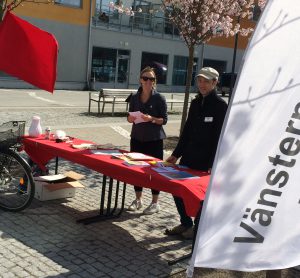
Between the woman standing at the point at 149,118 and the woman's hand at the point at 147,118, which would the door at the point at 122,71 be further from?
the woman's hand at the point at 147,118

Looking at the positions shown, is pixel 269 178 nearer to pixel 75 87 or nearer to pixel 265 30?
pixel 265 30

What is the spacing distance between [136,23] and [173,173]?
98.0ft

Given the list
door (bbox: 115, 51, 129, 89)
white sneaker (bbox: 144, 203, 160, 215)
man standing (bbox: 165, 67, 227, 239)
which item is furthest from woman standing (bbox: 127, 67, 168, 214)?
door (bbox: 115, 51, 129, 89)

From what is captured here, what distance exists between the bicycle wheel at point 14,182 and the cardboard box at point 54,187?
1.03ft

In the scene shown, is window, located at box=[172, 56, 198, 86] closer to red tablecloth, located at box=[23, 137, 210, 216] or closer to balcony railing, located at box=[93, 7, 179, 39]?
balcony railing, located at box=[93, 7, 179, 39]

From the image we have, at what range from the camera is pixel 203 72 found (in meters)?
4.59

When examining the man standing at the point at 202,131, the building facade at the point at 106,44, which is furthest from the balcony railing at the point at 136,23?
the man standing at the point at 202,131

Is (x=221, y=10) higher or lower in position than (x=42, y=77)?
higher

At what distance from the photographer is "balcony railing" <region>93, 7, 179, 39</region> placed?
102ft

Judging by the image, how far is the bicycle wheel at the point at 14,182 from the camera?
5484 mm

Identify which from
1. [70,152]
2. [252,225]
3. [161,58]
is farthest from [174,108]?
[252,225]

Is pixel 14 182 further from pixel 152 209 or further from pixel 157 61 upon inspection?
pixel 157 61

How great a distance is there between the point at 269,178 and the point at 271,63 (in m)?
0.59


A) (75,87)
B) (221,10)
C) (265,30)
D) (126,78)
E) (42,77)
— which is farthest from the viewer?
(126,78)
